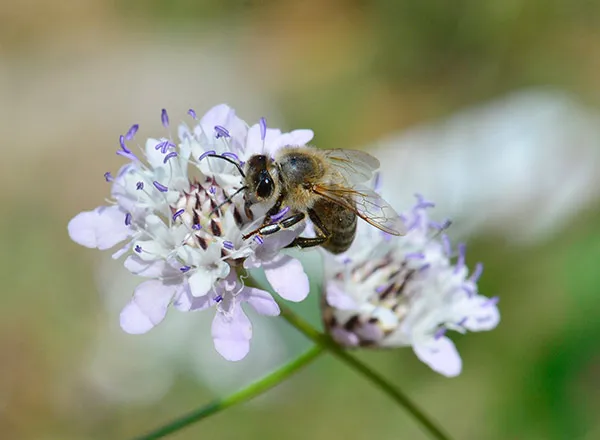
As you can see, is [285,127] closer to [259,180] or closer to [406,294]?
[406,294]

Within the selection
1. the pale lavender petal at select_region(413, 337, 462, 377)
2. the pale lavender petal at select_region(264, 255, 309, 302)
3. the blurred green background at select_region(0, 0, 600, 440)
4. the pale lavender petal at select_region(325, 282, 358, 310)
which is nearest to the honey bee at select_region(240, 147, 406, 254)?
the pale lavender petal at select_region(264, 255, 309, 302)

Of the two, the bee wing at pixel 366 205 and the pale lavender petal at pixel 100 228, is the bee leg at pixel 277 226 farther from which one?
the pale lavender petal at pixel 100 228

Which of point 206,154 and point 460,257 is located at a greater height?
point 206,154

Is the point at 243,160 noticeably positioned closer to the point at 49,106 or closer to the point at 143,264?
the point at 143,264

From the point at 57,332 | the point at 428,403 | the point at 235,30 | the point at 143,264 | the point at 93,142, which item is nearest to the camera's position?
the point at 143,264

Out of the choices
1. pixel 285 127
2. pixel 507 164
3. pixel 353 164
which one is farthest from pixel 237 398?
pixel 285 127

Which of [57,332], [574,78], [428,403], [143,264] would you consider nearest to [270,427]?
[428,403]

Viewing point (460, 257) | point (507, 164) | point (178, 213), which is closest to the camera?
point (178, 213)
